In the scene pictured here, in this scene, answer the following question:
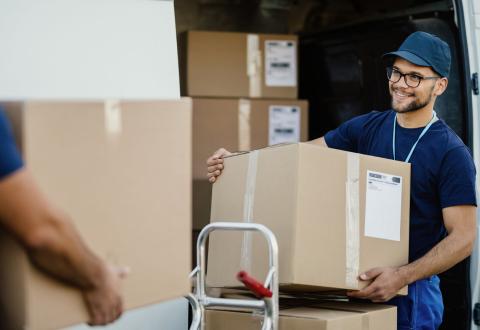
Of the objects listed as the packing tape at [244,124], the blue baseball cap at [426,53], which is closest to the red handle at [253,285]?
the blue baseball cap at [426,53]

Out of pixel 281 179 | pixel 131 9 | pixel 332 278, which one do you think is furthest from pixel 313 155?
pixel 131 9

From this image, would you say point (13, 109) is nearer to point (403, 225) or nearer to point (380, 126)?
point (403, 225)

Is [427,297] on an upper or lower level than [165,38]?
lower

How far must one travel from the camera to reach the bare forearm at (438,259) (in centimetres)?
288

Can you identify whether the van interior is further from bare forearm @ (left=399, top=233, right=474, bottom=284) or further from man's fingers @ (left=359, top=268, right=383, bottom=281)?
man's fingers @ (left=359, top=268, right=383, bottom=281)

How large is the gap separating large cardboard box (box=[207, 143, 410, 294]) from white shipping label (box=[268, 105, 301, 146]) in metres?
1.46

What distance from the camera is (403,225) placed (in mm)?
2904

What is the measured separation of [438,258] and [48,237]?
1.56 metres

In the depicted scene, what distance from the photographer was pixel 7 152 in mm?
1705

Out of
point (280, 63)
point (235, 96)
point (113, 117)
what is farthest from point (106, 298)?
point (280, 63)

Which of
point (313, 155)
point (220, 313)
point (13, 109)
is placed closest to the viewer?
point (13, 109)

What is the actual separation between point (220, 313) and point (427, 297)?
734mm

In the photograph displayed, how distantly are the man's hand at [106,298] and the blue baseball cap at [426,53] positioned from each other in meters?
1.58

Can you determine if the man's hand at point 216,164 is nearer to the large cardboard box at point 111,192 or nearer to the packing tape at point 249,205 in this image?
the packing tape at point 249,205
